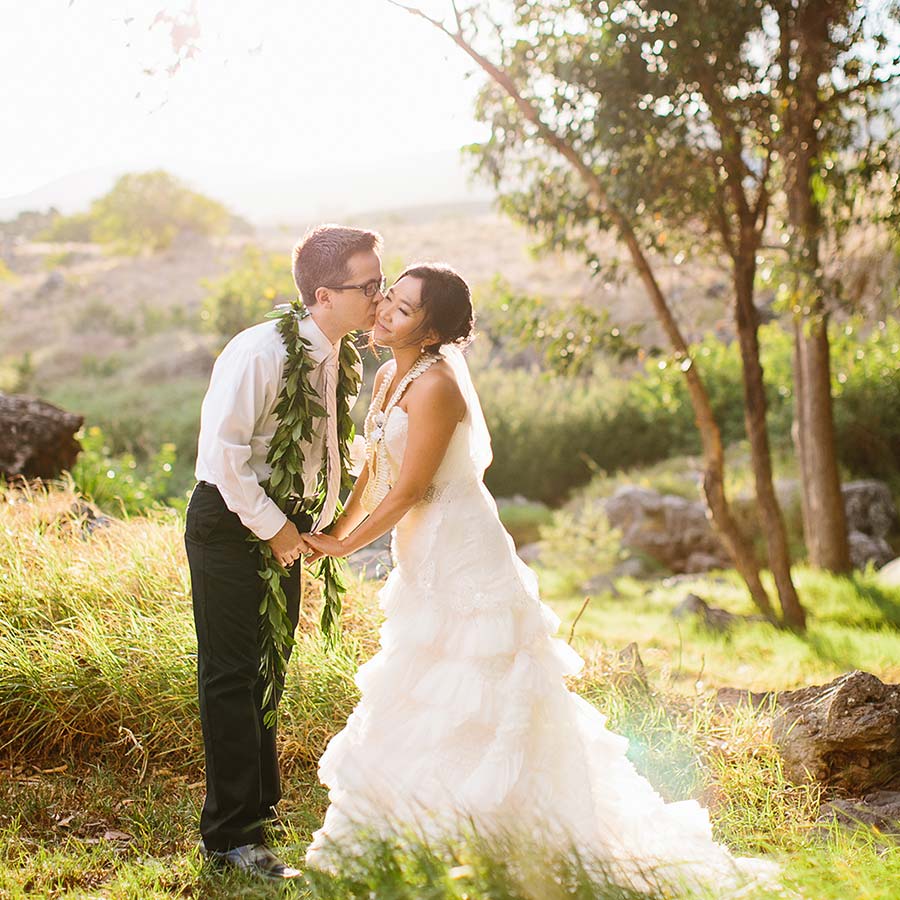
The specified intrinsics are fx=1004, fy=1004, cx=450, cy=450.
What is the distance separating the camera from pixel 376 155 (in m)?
119

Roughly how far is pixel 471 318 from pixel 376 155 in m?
121

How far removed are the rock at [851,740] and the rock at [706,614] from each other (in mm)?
3726

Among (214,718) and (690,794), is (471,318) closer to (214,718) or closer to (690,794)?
(214,718)

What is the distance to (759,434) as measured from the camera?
820cm

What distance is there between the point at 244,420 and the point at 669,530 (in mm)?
9809

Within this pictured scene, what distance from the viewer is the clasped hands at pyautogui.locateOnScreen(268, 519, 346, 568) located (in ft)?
11.1

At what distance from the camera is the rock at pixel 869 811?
12.2ft

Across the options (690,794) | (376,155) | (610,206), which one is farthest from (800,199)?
(376,155)

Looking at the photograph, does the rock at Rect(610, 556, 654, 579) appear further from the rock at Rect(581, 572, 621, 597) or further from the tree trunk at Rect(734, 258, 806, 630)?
the tree trunk at Rect(734, 258, 806, 630)

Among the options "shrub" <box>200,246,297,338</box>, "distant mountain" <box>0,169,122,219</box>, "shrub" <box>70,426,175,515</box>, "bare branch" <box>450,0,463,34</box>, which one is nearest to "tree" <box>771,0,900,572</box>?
"bare branch" <box>450,0,463,34</box>

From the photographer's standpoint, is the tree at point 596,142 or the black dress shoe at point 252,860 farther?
the tree at point 596,142

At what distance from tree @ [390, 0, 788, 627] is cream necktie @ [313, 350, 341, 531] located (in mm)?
3990

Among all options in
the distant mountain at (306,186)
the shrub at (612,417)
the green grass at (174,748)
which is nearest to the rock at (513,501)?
the shrub at (612,417)

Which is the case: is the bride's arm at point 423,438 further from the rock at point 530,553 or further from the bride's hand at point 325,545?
the rock at point 530,553
